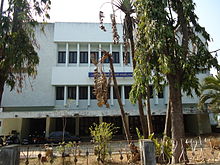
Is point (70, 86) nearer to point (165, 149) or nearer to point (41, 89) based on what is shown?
point (41, 89)

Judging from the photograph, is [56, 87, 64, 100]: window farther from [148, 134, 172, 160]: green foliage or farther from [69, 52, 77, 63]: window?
[148, 134, 172, 160]: green foliage

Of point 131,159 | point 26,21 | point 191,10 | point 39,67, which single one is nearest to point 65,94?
point 39,67

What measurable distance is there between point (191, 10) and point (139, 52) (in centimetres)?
271

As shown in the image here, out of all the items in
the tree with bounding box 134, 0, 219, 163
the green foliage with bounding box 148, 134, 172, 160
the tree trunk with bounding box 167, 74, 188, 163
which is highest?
the tree with bounding box 134, 0, 219, 163

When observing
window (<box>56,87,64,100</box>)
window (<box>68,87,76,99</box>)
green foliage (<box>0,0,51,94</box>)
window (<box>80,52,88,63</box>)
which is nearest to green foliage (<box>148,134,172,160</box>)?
green foliage (<box>0,0,51,94</box>)

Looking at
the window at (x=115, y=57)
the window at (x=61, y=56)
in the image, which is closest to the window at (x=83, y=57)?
the window at (x=61, y=56)

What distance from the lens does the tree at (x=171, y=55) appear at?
244 inches

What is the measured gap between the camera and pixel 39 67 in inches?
797

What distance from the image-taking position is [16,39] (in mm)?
8312

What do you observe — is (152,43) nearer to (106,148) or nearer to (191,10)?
(191,10)

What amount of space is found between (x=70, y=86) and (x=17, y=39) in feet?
39.9

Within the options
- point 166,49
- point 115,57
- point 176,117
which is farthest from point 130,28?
point 115,57

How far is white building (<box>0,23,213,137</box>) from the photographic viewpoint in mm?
19531

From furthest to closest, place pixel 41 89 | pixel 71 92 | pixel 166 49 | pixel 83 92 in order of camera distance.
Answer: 1. pixel 83 92
2. pixel 71 92
3. pixel 41 89
4. pixel 166 49
